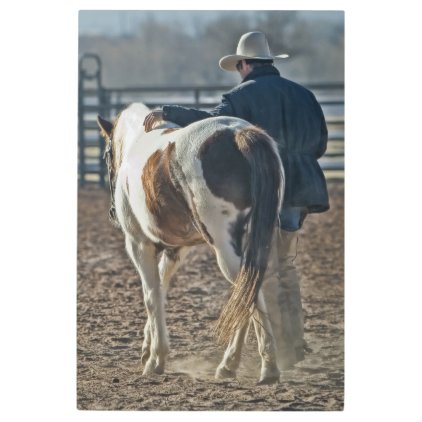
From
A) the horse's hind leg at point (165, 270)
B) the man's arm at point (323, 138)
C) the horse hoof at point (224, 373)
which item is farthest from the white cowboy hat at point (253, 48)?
the horse hoof at point (224, 373)

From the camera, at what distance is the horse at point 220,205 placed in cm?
360

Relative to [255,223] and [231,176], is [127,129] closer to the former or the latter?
[231,176]

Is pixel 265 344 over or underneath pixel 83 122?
underneath

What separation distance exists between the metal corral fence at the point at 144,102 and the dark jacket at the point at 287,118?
4040 mm

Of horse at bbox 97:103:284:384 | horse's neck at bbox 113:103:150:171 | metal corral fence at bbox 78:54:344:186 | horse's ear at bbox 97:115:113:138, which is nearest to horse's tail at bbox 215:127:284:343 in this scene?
horse at bbox 97:103:284:384

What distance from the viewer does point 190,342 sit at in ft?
16.1

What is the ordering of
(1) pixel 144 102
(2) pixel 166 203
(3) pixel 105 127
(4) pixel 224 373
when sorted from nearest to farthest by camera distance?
(2) pixel 166 203, (4) pixel 224 373, (3) pixel 105 127, (1) pixel 144 102

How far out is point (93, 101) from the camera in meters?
9.94

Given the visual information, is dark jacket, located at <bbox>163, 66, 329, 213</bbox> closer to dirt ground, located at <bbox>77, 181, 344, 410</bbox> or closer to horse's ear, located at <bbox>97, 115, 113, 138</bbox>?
horse's ear, located at <bbox>97, 115, 113, 138</bbox>

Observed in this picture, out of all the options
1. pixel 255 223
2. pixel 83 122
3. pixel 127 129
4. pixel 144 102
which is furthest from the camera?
pixel 83 122

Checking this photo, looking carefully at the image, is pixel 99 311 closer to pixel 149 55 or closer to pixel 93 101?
pixel 93 101

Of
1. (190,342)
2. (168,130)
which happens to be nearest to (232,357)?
(190,342)

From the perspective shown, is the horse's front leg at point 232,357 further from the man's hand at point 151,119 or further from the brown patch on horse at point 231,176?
the man's hand at point 151,119

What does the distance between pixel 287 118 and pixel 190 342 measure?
151 cm
